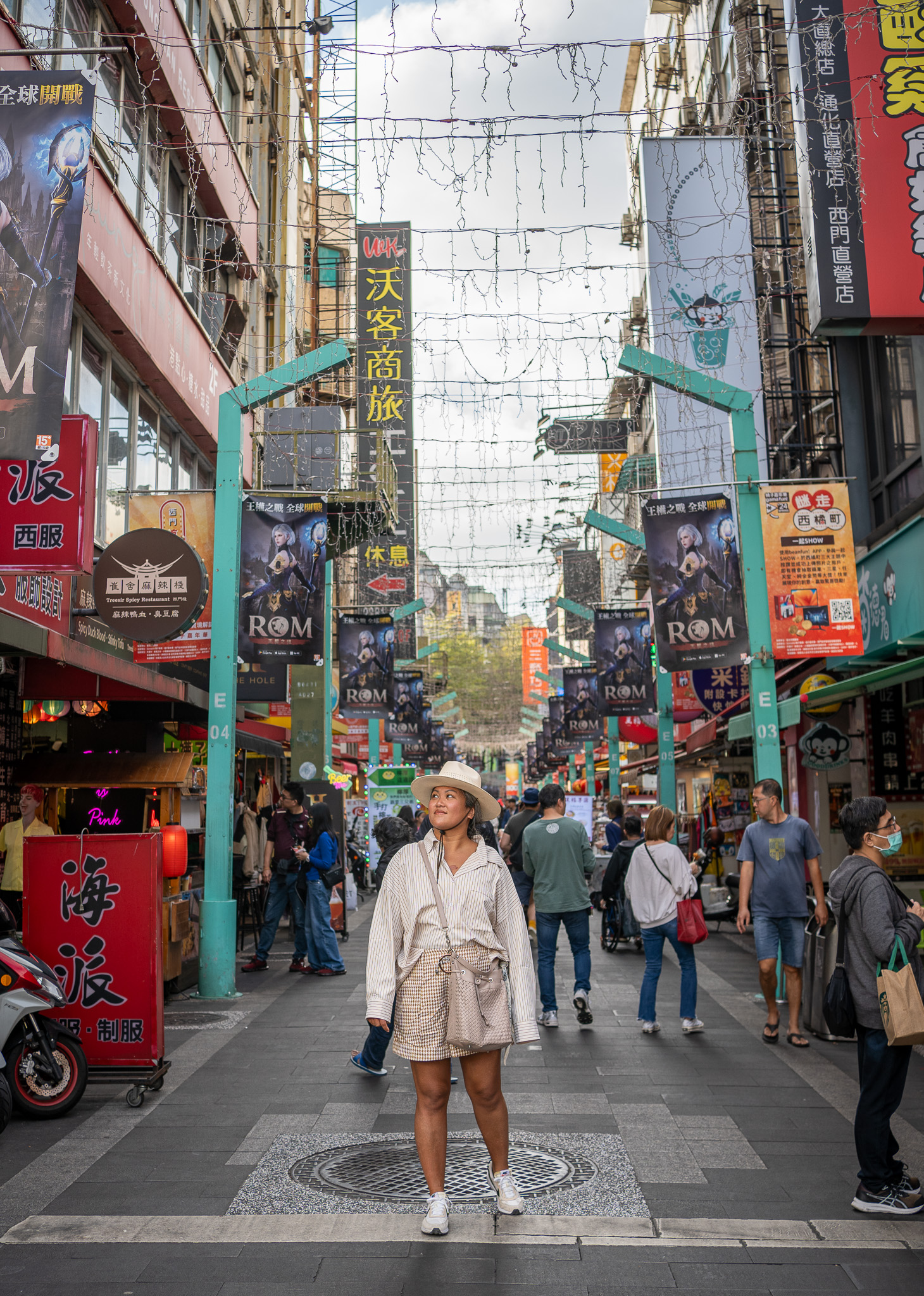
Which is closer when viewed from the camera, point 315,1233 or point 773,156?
point 315,1233

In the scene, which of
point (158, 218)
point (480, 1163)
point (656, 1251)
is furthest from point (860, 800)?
point (158, 218)

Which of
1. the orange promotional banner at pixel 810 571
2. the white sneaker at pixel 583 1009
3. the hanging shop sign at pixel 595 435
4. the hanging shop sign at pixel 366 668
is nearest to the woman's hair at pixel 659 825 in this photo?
the white sneaker at pixel 583 1009

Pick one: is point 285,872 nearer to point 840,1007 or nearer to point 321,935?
point 321,935

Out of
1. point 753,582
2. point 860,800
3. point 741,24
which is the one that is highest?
point 741,24

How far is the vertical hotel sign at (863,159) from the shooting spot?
970cm

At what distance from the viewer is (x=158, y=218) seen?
16422 millimetres

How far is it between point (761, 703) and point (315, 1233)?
27.9 feet

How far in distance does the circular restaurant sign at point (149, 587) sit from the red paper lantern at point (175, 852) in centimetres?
207

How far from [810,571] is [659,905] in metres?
4.89

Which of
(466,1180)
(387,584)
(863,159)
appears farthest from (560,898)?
(387,584)

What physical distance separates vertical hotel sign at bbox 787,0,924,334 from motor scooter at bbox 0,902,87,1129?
789 centimetres

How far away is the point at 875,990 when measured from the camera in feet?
17.2

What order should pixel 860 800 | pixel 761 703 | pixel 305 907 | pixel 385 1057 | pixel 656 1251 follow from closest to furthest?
pixel 656 1251, pixel 860 800, pixel 385 1057, pixel 761 703, pixel 305 907

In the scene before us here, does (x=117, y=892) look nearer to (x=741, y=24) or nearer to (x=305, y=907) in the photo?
(x=305, y=907)
